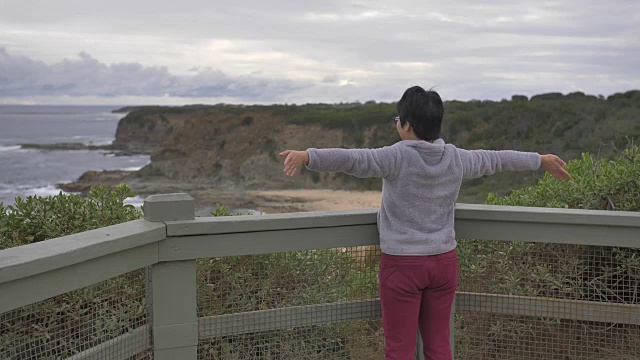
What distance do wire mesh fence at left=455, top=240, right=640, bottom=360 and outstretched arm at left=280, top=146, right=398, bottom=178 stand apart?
3.37ft

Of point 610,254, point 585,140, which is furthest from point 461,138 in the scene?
point 610,254

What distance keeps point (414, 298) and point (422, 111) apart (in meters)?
0.75

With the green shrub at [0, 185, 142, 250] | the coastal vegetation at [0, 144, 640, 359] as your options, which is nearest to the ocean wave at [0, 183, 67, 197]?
the green shrub at [0, 185, 142, 250]

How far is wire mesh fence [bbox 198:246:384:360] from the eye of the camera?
3.23 meters

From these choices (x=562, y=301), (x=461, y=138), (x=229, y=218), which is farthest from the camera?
(x=461, y=138)

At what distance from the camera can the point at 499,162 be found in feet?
10.4

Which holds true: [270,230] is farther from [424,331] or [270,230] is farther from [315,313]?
[424,331]

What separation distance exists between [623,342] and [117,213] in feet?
9.08

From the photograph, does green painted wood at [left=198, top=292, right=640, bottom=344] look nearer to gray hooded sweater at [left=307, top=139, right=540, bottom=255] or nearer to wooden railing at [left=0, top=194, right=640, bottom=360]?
wooden railing at [left=0, top=194, right=640, bottom=360]

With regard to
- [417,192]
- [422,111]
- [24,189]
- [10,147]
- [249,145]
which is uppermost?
[422,111]

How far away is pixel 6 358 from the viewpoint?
9.36 ft

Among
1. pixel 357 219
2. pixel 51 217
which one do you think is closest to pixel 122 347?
pixel 357 219

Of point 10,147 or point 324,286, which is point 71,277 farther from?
point 10,147

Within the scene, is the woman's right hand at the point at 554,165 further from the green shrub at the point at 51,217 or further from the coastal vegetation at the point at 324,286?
the green shrub at the point at 51,217
